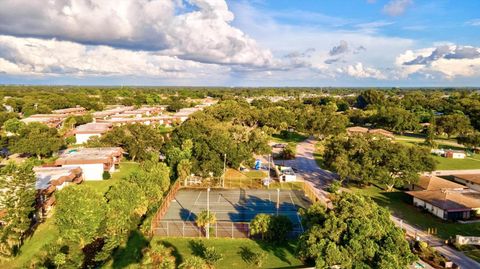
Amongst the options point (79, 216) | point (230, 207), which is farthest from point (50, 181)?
point (230, 207)

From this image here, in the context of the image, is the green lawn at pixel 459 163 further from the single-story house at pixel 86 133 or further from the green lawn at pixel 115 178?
the single-story house at pixel 86 133

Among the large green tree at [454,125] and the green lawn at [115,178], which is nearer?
the green lawn at [115,178]

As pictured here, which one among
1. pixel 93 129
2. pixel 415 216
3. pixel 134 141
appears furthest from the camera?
pixel 93 129

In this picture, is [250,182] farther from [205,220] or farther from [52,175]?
[52,175]

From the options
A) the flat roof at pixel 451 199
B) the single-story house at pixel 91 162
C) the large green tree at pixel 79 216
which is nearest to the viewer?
the large green tree at pixel 79 216

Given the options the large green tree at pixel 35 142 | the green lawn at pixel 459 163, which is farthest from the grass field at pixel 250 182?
the large green tree at pixel 35 142

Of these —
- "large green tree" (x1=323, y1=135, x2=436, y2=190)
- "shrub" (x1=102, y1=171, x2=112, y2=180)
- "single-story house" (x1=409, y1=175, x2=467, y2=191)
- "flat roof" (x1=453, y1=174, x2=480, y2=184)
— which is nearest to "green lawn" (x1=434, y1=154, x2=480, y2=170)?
"flat roof" (x1=453, y1=174, x2=480, y2=184)

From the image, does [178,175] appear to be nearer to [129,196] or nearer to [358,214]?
[129,196]
